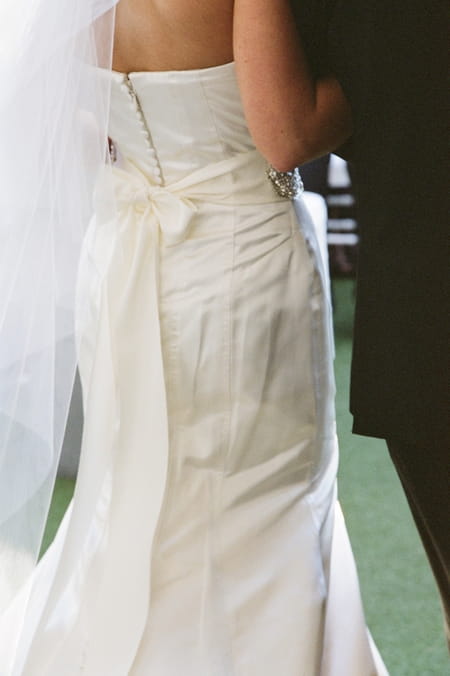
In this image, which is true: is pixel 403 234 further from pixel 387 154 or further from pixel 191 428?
pixel 191 428

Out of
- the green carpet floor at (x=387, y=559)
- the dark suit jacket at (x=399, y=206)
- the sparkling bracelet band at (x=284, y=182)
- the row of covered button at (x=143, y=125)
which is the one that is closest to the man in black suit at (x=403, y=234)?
the dark suit jacket at (x=399, y=206)

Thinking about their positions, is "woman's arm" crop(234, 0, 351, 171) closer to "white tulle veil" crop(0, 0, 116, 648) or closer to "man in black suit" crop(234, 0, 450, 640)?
"man in black suit" crop(234, 0, 450, 640)

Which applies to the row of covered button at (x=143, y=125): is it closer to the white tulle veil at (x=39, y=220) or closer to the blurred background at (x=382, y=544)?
the white tulle veil at (x=39, y=220)

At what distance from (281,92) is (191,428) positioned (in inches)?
25.3

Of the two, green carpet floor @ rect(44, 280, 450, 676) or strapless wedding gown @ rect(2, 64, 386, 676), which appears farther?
green carpet floor @ rect(44, 280, 450, 676)

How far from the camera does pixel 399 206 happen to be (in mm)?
1786

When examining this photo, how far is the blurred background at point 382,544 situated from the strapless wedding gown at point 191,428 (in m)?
0.30

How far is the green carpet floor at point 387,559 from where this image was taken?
264 cm

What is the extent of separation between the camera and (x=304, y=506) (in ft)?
6.98

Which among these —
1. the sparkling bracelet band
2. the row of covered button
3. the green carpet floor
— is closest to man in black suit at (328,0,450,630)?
the sparkling bracelet band

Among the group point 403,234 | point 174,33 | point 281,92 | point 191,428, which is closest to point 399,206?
point 403,234

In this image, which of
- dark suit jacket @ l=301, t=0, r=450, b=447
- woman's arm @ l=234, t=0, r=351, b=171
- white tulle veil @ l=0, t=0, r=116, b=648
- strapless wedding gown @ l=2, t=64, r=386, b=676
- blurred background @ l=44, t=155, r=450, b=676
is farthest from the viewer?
blurred background @ l=44, t=155, r=450, b=676

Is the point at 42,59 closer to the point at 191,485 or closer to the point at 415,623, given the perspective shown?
the point at 191,485

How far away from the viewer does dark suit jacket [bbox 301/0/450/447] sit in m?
1.69
